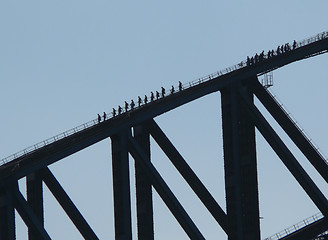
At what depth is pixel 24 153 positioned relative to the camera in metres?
111

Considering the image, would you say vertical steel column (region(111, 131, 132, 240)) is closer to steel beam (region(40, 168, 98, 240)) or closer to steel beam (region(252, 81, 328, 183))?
steel beam (region(40, 168, 98, 240))

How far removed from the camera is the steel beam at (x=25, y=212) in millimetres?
99250

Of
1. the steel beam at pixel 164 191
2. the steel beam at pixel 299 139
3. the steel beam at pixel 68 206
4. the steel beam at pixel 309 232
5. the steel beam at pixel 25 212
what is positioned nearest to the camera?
the steel beam at pixel 25 212

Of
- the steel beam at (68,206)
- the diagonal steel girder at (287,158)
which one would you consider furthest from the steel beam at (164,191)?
the diagonal steel girder at (287,158)

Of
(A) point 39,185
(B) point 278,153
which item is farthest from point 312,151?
(A) point 39,185

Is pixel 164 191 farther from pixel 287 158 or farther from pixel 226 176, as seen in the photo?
pixel 287 158

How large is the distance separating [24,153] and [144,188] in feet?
40.0

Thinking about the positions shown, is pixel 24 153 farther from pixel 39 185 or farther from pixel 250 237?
pixel 250 237

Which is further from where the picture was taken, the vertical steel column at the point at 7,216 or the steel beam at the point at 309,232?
the steel beam at the point at 309,232

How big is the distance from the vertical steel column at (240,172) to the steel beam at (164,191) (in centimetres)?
503

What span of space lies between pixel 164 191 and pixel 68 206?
9.01 meters

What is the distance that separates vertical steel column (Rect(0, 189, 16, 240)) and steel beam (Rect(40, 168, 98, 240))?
20.9 ft

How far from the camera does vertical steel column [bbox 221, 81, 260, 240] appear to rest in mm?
108625

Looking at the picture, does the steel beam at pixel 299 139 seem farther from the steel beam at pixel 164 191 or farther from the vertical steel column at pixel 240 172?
the steel beam at pixel 164 191
